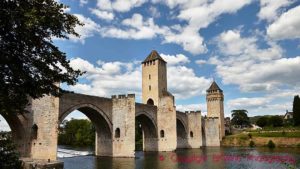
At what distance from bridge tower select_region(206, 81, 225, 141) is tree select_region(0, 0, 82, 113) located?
228 ft

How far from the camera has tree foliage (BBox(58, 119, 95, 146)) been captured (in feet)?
228

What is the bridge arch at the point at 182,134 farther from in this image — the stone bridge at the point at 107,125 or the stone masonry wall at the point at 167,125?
the stone masonry wall at the point at 167,125

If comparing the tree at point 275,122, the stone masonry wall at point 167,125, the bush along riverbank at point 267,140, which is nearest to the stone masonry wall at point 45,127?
the stone masonry wall at point 167,125

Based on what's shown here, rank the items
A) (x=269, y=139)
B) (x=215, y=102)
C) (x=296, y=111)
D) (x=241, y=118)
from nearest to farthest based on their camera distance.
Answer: (x=269, y=139) → (x=296, y=111) → (x=215, y=102) → (x=241, y=118)

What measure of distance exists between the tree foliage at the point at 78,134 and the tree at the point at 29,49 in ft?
195

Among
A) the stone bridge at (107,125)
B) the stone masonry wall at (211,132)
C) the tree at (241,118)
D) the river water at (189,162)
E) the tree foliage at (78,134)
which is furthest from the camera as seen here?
the tree at (241,118)

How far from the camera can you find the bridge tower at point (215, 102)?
78281 millimetres

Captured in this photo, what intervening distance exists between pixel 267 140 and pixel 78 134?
3806 centimetres

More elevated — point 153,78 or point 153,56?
point 153,56

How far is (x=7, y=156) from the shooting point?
9.37 meters

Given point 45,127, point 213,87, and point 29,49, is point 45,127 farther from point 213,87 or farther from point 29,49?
point 213,87

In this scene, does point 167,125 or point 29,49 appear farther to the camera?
point 167,125

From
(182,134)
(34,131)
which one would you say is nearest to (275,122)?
(182,134)

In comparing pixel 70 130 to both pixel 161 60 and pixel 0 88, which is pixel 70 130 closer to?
pixel 161 60
